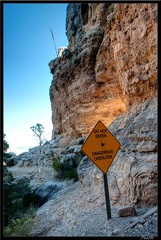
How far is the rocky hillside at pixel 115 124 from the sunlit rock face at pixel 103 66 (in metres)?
0.04

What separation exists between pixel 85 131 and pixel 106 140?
14.6 meters

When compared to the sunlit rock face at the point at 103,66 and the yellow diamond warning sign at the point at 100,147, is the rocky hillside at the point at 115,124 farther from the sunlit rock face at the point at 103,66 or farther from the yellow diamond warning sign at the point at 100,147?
the yellow diamond warning sign at the point at 100,147

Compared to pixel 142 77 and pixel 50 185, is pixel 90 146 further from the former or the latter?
pixel 50 185

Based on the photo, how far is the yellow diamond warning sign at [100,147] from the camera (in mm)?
4172

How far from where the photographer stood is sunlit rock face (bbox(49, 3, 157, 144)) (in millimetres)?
8148

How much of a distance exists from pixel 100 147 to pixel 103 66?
11154 millimetres

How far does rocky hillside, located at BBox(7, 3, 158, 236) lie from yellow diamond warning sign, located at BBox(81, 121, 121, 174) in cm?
114

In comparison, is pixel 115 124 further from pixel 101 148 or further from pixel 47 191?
pixel 101 148

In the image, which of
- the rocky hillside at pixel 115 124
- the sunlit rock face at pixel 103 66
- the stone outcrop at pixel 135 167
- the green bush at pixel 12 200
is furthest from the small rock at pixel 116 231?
the sunlit rock face at pixel 103 66

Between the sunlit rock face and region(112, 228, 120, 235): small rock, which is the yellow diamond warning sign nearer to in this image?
region(112, 228, 120, 235): small rock

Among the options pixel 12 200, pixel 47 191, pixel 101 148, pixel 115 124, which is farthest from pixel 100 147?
pixel 47 191

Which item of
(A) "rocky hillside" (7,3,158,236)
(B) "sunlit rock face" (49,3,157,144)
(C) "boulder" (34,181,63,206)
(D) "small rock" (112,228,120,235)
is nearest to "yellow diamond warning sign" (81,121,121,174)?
(D) "small rock" (112,228,120,235)

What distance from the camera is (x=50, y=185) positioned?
438 inches

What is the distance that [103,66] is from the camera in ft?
47.6
